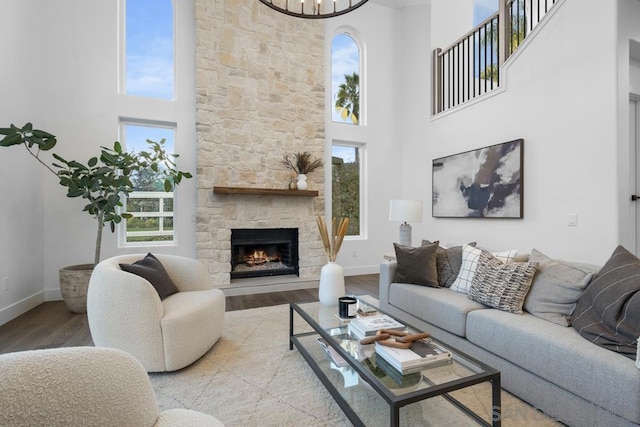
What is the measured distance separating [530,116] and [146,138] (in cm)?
481

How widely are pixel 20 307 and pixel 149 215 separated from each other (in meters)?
1.62

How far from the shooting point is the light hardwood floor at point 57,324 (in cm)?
262

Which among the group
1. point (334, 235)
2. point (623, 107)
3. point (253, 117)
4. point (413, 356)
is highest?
point (253, 117)

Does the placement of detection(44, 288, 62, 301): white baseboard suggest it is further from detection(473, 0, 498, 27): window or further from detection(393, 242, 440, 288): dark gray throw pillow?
detection(473, 0, 498, 27): window

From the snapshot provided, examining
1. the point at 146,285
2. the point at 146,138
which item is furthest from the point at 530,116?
the point at 146,138

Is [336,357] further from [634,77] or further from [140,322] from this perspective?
[634,77]

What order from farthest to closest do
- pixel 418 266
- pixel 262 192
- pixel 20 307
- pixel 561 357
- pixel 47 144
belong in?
pixel 262 192, pixel 20 307, pixel 47 144, pixel 418 266, pixel 561 357

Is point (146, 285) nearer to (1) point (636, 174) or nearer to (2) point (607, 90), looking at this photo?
(2) point (607, 90)

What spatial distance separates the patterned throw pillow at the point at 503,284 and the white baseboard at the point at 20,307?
14.0 feet

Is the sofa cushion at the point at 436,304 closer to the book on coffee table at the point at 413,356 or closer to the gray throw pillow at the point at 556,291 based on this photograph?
the gray throw pillow at the point at 556,291

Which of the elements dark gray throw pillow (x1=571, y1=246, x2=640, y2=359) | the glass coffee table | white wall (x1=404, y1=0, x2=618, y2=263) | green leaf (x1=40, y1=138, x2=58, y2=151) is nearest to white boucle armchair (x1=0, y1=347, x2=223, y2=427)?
the glass coffee table

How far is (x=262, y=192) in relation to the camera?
4.46 meters

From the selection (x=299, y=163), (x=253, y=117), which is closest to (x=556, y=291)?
(x=299, y=163)

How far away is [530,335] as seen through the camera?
176 cm
